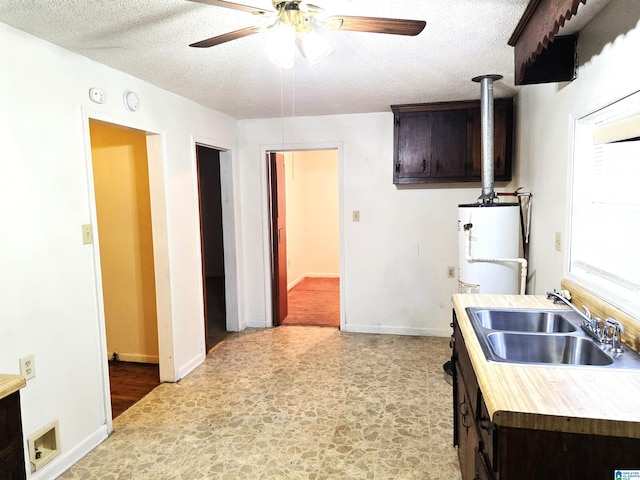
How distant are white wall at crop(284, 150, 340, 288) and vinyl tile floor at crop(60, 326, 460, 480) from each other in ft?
11.1

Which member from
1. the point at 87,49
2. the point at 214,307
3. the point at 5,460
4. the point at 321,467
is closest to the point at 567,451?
the point at 321,467

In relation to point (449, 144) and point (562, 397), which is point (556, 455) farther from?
point (449, 144)

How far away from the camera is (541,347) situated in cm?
162

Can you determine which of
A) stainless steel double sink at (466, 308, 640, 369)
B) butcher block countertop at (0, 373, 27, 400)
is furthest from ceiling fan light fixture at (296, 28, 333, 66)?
butcher block countertop at (0, 373, 27, 400)

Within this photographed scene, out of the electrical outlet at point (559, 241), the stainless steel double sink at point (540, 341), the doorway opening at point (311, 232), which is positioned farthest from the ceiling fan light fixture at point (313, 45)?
the doorway opening at point (311, 232)

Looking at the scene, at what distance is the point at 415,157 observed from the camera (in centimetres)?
383

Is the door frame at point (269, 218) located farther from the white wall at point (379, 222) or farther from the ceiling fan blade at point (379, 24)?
the ceiling fan blade at point (379, 24)

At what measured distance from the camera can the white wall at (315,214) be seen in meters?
6.86

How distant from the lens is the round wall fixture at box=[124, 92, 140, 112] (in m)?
2.64

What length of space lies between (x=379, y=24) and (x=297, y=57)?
40.0 inches

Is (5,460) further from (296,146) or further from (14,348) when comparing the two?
(296,146)

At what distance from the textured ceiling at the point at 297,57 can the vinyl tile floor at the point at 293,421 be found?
87.7 inches

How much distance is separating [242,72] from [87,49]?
89 cm

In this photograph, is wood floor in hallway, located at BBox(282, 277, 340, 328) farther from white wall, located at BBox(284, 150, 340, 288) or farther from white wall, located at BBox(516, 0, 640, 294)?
white wall, located at BBox(516, 0, 640, 294)
